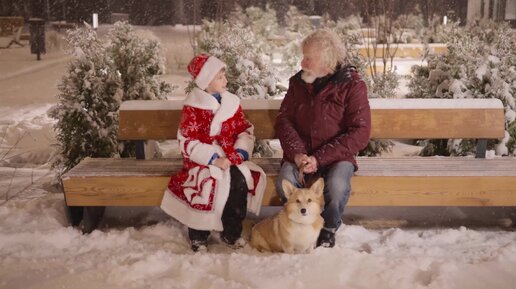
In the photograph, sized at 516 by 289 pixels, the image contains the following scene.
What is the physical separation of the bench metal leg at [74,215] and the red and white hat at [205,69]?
1463mm

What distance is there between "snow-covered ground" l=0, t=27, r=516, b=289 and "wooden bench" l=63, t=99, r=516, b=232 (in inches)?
11.6

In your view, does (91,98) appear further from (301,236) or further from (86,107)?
(301,236)

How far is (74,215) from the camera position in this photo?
4832 mm

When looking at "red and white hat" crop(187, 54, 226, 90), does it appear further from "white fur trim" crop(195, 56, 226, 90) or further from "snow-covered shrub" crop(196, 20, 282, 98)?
"snow-covered shrub" crop(196, 20, 282, 98)

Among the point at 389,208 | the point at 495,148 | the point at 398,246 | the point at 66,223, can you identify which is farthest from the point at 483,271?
the point at 66,223

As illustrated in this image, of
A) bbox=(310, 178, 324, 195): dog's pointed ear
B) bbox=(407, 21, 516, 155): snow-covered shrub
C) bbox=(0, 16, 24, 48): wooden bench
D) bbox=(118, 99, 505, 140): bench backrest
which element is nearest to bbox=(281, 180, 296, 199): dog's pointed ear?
bbox=(310, 178, 324, 195): dog's pointed ear

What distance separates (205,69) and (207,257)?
1.31 m

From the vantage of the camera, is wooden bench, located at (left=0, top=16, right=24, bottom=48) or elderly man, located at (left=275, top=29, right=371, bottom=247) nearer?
elderly man, located at (left=275, top=29, right=371, bottom=247)

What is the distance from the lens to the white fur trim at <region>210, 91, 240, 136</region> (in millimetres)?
4383

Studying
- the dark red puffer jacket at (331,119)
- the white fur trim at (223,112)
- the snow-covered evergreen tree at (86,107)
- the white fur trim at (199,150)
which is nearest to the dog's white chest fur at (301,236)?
the dark red puffer jacket at (331,119)

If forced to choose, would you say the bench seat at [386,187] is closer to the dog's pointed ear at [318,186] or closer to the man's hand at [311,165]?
the man's hand at [311,165]

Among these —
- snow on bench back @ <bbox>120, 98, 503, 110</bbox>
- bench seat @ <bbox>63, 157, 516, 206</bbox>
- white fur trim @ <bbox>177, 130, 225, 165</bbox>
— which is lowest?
bench seat @ <bbox>63, 157, 516, 206</bbox>

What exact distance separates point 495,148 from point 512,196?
1504mm

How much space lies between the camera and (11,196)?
218 inches
